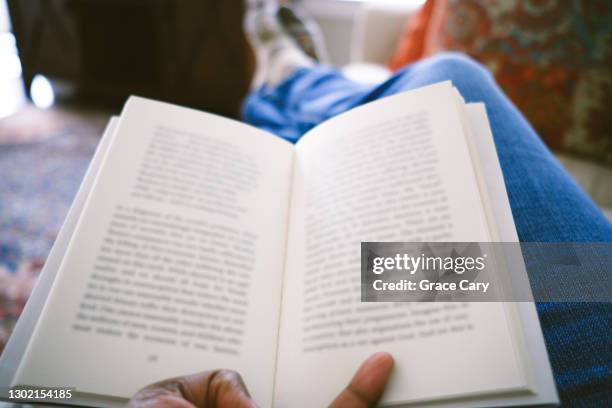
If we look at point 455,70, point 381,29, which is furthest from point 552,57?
point 381,29

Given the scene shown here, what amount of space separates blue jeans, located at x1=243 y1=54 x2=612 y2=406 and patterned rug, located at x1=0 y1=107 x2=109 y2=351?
71 centimetres

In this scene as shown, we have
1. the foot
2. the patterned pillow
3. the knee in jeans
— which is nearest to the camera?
the knee in jeans

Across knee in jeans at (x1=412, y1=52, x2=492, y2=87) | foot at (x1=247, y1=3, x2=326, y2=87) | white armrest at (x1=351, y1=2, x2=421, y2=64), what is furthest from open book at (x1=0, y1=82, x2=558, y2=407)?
white armrest at (x1=351, y1=2, x2=421, y2=64)

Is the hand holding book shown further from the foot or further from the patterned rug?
the foot

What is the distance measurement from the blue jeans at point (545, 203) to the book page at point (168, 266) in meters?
0.27

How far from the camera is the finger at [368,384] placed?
281 mm

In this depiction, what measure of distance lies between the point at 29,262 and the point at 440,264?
1.01 m

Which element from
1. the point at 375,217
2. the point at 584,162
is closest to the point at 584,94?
the point at 584,162

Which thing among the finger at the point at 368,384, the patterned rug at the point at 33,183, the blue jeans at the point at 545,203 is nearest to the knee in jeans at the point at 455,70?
the blue jeans at the point at 545,203

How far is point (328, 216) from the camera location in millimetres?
394

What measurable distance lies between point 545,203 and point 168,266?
432 mm

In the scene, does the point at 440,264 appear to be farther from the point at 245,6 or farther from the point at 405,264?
the point at 245,6

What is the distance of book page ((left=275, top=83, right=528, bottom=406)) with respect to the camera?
285 mm

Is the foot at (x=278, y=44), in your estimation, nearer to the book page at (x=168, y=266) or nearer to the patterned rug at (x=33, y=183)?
the book page at (x=168, y=266)
